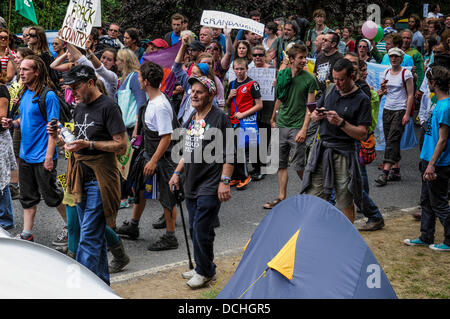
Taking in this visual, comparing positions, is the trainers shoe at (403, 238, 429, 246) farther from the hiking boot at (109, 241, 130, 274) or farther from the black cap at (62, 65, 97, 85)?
the black cap at (62, 65, 97, 85)

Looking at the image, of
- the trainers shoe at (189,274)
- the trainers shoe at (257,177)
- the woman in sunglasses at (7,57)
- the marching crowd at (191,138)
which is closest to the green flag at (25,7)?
the marching crowd at (191,138)

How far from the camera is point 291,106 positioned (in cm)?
827

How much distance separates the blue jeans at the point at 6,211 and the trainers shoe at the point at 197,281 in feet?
9.55

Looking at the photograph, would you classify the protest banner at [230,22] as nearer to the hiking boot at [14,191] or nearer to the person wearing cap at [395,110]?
the person wearing cap at [395,110]

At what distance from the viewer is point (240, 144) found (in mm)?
8695

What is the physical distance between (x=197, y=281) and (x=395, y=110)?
528cm

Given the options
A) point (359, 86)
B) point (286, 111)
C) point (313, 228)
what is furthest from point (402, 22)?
point (313, 228)

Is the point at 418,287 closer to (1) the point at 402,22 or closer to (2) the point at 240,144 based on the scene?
(2) the point at 240,144

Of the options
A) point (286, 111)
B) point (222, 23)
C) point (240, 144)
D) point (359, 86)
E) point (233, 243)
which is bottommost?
point (233, 243)

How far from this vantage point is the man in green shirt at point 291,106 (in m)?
8.09

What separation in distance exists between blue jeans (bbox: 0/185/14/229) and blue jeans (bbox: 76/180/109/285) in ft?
7.30

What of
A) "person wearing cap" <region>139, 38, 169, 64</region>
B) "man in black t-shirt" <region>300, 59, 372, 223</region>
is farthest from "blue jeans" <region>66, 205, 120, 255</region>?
"person wearing cap" <region>139, 38, 169, 64</region>

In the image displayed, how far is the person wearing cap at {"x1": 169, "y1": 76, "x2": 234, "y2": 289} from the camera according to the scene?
17.7ft
